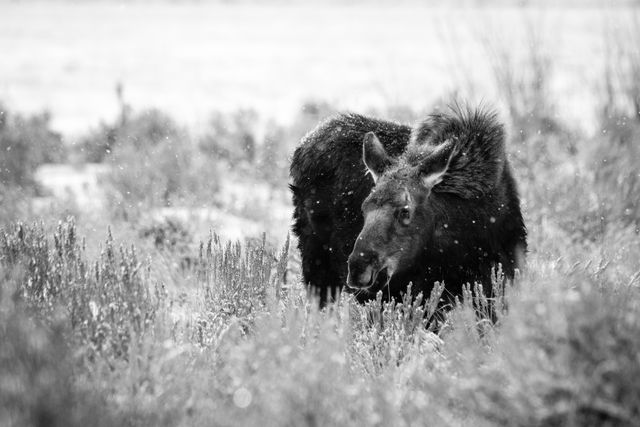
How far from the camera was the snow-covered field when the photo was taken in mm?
12906

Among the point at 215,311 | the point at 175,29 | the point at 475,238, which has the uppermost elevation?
the point at 175,29

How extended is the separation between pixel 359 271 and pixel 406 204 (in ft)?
1.96

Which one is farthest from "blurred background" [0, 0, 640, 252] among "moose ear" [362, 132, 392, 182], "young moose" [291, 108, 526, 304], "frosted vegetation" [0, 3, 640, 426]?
"moose ear" [362, 132, 392, 182]

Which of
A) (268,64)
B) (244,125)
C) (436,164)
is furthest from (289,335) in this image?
(268,64)

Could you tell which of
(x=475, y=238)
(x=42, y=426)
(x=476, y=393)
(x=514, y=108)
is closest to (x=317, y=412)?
(x=476, y=393)

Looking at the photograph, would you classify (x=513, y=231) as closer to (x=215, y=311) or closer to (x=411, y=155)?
(x=411, y=155)

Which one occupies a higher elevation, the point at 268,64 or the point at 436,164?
the point at 268,64

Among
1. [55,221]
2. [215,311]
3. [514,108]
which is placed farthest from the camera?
[514,108]

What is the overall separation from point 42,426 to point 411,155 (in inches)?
128

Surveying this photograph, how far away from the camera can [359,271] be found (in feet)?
14.9

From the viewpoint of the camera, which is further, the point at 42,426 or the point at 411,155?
the point at 411,155

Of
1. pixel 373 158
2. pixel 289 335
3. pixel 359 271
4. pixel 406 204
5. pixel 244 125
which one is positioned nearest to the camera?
pixel 289 335

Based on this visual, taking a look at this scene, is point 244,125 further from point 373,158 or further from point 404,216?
point 404,216

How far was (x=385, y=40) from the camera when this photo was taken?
42656 mm
